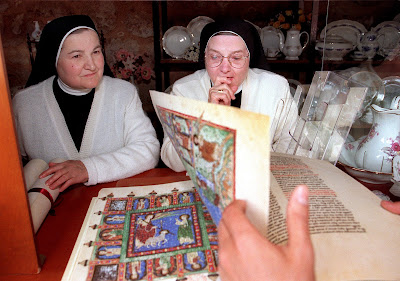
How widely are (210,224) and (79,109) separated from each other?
116 cm

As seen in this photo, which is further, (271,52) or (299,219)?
(271,52)

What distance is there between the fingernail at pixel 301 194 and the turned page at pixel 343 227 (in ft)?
0.41

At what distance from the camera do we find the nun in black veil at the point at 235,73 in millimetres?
1542

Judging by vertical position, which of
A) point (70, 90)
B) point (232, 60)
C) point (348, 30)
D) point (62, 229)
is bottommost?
point (62, 229)

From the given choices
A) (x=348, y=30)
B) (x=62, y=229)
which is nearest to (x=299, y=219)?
(x=62, y=229)

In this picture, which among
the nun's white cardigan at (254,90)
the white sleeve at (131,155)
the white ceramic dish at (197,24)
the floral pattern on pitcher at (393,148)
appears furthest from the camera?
the white ceramic dish at (197,24)

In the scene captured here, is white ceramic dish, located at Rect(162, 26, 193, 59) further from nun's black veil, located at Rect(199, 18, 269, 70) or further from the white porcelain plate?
nun's black veil, located at Rect(199, 18, 269, 70)

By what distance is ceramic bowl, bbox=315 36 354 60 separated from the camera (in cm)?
257

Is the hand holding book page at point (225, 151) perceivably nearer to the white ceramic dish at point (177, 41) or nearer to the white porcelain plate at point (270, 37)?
the white ceramic dish at point (177, 41)

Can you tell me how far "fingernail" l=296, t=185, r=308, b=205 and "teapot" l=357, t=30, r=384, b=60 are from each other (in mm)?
2540

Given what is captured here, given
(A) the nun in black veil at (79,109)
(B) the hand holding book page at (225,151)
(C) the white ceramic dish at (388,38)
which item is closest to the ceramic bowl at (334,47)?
(C) the white ceramic dish at (388,38)

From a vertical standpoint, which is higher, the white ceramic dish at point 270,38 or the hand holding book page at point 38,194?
the white ceramic dish at point 270,38

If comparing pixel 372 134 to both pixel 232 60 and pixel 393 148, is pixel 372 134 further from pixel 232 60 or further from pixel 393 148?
pixel 232 60

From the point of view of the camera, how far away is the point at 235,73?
1571 millimetres
